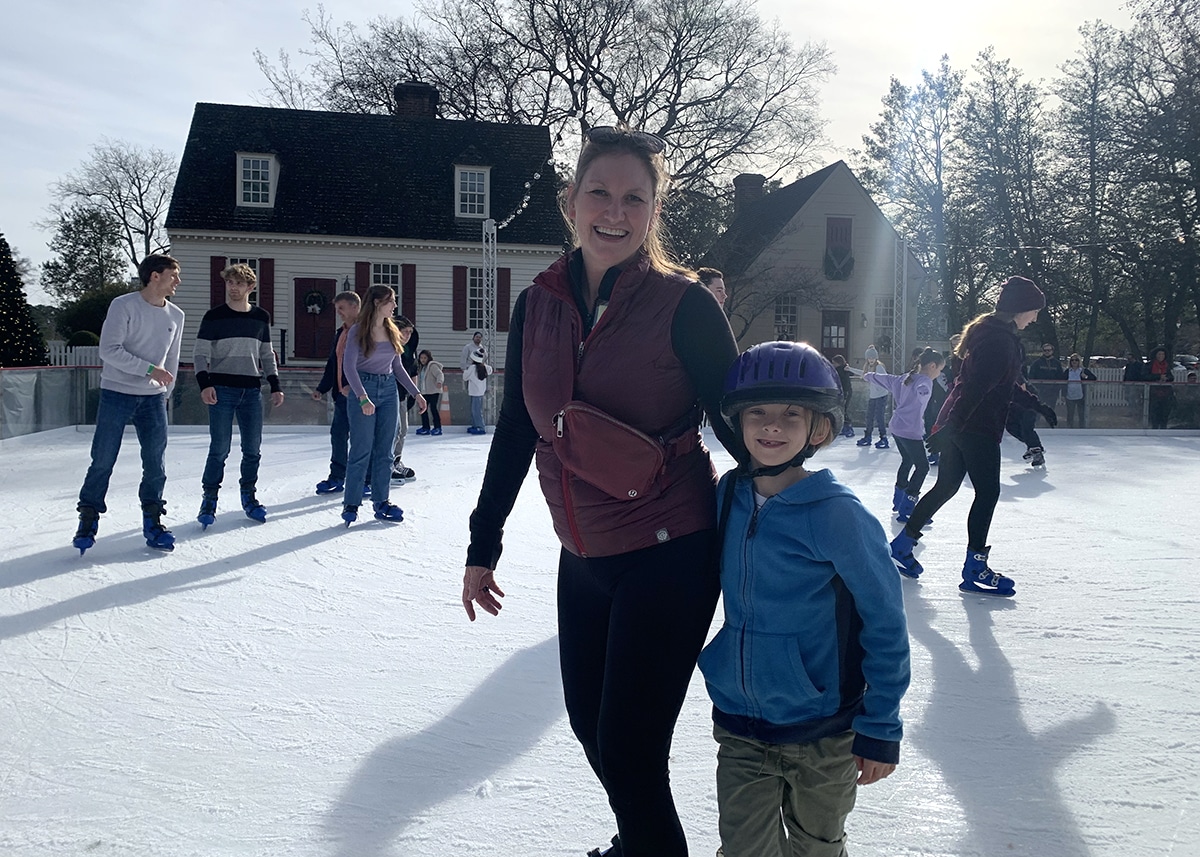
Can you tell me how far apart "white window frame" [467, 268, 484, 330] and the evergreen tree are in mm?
11092

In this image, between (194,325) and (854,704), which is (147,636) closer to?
(854,704)

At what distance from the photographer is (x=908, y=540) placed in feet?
19.6

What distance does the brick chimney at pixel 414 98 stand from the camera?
30328 mm

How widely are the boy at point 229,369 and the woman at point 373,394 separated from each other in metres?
0.56

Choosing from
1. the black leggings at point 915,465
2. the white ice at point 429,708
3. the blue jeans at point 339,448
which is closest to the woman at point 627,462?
the white ice at point 429,708

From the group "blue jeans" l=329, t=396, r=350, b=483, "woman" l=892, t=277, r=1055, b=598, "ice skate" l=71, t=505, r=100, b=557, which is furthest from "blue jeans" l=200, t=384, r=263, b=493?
"woman" l=892, t=277, r=1055, b=598

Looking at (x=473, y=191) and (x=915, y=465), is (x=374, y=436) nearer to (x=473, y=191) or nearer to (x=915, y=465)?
(x=915, y=465)

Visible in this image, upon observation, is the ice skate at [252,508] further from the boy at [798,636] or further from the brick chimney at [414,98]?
the brick chimney at [414,98]

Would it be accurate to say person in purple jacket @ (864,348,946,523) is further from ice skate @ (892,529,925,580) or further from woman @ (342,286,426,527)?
woman @ (342,286,426,527)

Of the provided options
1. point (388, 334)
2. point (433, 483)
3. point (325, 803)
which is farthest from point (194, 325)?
point (325, 803)

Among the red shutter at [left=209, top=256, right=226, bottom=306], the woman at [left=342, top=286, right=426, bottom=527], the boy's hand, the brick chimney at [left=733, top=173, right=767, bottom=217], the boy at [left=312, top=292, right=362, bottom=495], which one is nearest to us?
the boy's hand

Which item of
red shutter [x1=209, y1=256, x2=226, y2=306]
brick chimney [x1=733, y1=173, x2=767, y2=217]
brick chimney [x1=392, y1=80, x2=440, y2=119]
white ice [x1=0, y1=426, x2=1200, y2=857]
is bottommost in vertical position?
white ice [x1=0, y1=426, x2=1200, y2=857]

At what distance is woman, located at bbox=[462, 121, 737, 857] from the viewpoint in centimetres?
194

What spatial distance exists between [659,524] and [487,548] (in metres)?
0.56
